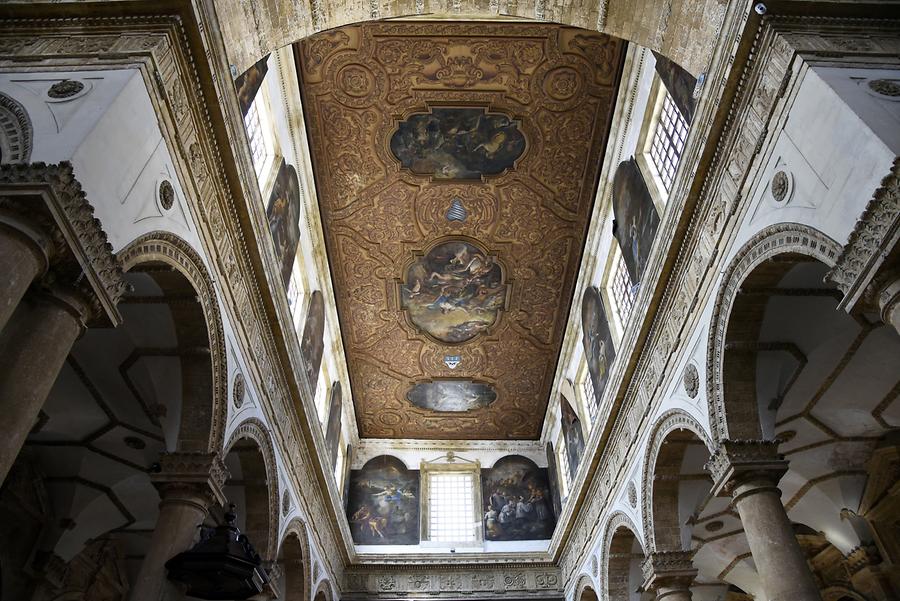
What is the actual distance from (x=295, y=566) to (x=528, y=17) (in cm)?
1106

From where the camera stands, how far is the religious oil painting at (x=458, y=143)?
13188mm

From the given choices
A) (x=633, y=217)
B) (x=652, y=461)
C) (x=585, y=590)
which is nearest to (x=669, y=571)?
(x=652, y=461)

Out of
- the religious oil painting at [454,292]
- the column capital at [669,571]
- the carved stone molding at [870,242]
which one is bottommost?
the column capital at [669,571]

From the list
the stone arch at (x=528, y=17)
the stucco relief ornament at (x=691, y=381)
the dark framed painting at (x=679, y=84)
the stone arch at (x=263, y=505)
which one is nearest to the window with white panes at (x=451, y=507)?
the stone arch at (x=263, y=505)

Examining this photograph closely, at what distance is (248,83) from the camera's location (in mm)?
9273

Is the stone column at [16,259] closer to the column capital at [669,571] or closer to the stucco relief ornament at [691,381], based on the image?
the stucco relief ornament at [691,381]

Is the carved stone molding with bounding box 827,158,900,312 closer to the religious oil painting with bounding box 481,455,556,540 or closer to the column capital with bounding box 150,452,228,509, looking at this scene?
the column capital with bounding box 150,452,228,509

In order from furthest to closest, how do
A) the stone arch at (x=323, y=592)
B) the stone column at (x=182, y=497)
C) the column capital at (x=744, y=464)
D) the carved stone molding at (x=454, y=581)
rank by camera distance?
the carved stone molding at (x=454, y=581) → the stone arch at (x=323, y=592) → the column capital at (x=744, y=464) → the stone column at (x=182, y=497)

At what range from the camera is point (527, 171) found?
13.9 metres

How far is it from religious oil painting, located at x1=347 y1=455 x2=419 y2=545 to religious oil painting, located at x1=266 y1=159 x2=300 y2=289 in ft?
33.1

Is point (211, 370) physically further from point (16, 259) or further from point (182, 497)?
point (16, 259)

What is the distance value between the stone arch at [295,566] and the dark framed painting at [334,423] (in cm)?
282

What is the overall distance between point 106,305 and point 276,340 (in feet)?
18.3

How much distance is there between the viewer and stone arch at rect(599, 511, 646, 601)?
531 inches
